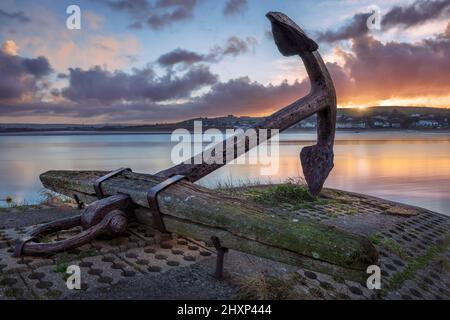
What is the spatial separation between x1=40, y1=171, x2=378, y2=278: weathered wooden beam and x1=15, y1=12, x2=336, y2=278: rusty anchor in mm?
130

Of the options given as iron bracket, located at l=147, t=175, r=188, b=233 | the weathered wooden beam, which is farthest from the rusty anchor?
the weathered wooden beam

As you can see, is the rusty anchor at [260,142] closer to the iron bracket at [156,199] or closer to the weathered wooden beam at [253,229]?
the iron bracket at [156,199]

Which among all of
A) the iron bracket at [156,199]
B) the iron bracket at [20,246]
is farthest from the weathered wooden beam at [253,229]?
the iron bracket at [20,246]

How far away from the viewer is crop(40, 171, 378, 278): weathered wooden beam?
2150 mm

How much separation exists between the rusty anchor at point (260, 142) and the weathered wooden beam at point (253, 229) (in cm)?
13

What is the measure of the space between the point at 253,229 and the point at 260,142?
6.60ft

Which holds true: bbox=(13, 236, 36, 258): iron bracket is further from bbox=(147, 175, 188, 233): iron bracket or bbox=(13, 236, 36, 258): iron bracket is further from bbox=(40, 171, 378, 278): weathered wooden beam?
bbox=(147, 175, 188, 233): iron bracket

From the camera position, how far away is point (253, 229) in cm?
248

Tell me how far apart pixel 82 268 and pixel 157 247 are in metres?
0.77

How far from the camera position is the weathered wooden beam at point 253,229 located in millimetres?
2150
